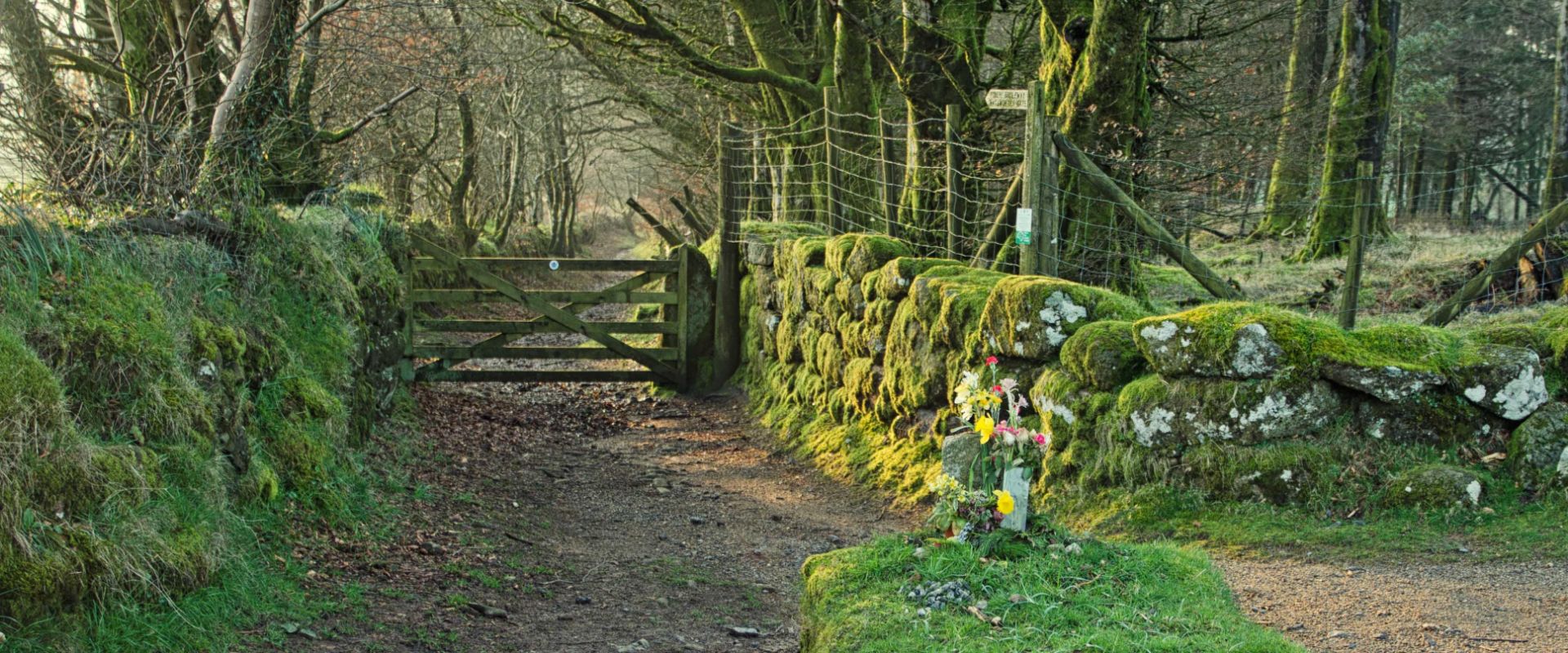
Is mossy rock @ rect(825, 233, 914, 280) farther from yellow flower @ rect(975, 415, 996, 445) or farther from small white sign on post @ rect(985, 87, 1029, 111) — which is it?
yellow flower @ rect(975, 415, 996, 445)

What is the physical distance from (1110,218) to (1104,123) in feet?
2.42

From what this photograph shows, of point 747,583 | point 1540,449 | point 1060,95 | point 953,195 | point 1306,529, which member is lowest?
point 747,583

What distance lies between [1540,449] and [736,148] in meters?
10.4

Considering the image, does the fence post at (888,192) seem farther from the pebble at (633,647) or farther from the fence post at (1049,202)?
the pebble at (633,647)

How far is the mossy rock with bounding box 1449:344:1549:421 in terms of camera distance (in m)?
6.04

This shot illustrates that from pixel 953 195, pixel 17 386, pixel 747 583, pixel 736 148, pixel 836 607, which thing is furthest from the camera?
pixel 736 148

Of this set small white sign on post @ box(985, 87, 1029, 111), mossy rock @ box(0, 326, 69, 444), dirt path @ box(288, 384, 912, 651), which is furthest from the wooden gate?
mossy rock @ box(0, 326, 69, 444)

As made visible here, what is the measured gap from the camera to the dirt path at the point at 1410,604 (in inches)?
177

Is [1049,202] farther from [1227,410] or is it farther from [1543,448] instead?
[1543,448]

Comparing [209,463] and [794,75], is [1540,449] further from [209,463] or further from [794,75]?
[794,75]

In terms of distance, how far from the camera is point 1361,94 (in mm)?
15789

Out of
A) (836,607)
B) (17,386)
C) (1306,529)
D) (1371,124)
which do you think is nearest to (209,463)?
(17,386)

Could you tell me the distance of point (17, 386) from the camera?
4.81m

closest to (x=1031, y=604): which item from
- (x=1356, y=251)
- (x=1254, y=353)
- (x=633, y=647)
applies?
(x=633, y=647)
